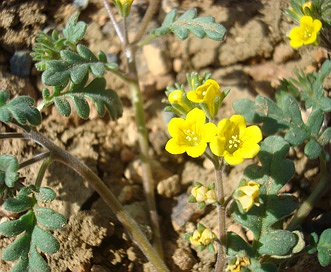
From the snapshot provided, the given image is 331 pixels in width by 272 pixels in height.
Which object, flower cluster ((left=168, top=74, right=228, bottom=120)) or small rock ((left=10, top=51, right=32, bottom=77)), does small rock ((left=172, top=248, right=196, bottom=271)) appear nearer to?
flower cluster ((left=168, top=74, right=228, bottom=120))

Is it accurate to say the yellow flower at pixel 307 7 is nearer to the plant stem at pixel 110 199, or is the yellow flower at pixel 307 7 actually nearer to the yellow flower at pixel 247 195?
the yellow flower at pixel 247 195

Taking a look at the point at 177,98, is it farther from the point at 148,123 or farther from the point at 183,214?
the point at 148,123

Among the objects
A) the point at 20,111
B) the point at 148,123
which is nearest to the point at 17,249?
the point at 20,111

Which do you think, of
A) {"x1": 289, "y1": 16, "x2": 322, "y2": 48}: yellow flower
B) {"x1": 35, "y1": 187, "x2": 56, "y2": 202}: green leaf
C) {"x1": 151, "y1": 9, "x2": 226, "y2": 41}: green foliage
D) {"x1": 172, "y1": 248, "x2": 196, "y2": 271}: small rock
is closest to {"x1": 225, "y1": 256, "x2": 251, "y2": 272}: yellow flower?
{"x1": 172, "y1": 248, "x2": 196, "y2": 271}: small rock

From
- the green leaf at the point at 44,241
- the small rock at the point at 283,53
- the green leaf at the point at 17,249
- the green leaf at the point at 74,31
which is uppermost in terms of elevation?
the green leaf at the point at 74,31

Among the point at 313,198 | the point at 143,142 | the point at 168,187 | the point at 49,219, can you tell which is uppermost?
the point at 49,219

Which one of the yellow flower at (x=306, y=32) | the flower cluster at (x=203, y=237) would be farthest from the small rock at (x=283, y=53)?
the flower cluster at (x=203, y=237)
